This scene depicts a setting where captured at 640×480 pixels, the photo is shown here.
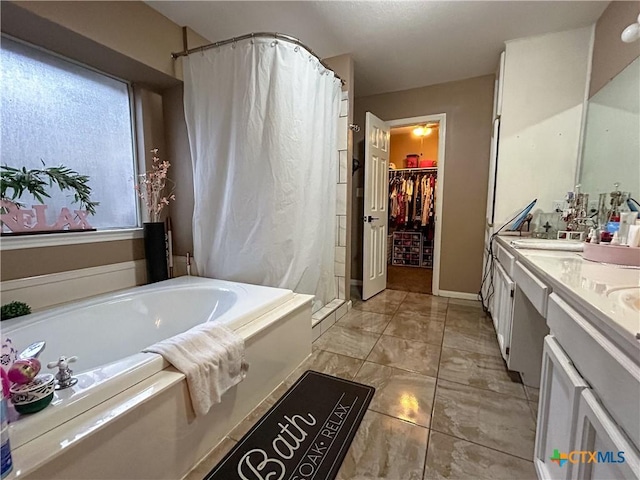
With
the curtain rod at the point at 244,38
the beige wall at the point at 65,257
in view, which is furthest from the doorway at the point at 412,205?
the beige wall at the point at 65,257

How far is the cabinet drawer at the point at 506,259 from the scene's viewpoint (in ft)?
5.48

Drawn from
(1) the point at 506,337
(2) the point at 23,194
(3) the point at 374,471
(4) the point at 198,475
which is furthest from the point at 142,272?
(1) the point at 506,337

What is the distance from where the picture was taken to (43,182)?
1.74 metres

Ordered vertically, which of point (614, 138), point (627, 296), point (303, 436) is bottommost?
point (303, 436)

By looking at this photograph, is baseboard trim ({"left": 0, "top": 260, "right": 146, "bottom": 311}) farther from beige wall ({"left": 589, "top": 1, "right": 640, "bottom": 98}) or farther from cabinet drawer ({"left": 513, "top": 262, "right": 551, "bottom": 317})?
beige wall ({"left": 589, "top": 1, "right": 640, "bottom": 98})

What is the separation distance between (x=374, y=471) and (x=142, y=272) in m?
2.06

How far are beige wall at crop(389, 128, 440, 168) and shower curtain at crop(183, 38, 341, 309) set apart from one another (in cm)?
346

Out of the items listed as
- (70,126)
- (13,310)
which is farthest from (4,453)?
(70,126)

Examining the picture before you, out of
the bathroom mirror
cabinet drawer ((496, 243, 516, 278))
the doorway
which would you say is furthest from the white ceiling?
the doorway

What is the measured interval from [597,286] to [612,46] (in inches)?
81.5

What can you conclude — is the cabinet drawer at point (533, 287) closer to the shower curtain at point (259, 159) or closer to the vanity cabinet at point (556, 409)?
the vanity cabinet at point (556, 409)

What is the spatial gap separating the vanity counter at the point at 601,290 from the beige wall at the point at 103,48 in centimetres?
248

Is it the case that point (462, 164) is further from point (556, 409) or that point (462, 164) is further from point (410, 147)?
point (556, 409)

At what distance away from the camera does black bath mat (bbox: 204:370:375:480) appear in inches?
43.7
